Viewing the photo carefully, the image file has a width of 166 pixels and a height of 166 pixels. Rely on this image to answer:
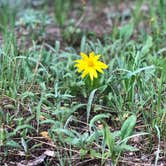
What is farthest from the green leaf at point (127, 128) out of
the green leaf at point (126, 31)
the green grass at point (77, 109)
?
the green leaf at point (126, 31)

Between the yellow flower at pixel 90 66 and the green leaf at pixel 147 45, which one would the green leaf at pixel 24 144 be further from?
the green leaf at pixel 147 45

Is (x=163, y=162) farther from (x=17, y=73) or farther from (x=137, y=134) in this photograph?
(x=17, y=73)

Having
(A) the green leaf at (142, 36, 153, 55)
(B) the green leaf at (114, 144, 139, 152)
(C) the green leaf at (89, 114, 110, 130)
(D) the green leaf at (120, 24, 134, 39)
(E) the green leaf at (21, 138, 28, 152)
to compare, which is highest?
(D) the green leaf at (120, 24, 134, 39)

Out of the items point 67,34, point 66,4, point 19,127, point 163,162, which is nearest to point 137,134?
point 163,162

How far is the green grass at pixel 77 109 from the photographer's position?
2.01m

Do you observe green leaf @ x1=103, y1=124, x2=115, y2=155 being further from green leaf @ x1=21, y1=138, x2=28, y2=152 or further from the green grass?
green leaf @ x1=21, y1=138, x2=28, y2=152

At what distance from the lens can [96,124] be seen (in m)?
2.24

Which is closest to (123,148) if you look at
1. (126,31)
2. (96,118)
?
(96,118)

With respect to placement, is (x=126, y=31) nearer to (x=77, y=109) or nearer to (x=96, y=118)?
(x=77, y=109)

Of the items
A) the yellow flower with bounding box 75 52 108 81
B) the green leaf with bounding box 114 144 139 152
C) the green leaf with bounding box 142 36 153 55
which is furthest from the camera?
the green leaf with bounding box 142 36 153 55

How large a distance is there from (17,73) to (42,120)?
35 cm

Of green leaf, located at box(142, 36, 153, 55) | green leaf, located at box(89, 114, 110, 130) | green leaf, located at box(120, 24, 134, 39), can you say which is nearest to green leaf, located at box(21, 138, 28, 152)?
green leaf, located at box(89, 114, 110, 130)

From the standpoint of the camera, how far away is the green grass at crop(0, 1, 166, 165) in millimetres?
2006

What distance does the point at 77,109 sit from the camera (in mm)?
2346
